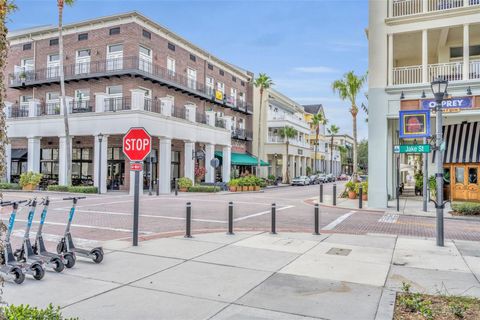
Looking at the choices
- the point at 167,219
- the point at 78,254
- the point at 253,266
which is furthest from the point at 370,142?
the point at 78,254

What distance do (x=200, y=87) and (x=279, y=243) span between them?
108 feet

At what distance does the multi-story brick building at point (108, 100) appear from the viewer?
101 ft

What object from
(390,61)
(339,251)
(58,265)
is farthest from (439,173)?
(390,61)

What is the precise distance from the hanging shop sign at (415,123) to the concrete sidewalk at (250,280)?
329 inches

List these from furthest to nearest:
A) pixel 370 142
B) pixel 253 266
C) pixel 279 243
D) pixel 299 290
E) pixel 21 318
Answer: pixel 370 142
pixel 279 243
pixel 253 266
pixel 299 290
pixel 21 318

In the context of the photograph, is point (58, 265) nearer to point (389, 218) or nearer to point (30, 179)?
point (389, 218)

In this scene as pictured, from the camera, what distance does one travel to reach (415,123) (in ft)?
57.1

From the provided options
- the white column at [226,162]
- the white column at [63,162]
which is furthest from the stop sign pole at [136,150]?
the white column at [226,162]

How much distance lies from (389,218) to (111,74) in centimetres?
2466

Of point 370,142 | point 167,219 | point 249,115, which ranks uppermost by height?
point 249,115

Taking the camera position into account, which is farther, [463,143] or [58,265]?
[463,143]

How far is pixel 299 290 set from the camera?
595cm

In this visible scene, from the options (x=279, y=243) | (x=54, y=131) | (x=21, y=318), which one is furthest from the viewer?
(x=54, y=131)

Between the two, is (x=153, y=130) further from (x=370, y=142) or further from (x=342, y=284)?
(x=342, y=284)
